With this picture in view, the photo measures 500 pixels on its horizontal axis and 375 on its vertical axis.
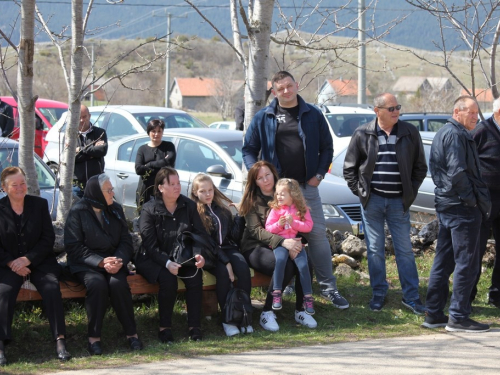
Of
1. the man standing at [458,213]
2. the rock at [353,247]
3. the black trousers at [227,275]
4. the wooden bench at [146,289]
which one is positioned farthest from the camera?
the rock at [353,247]

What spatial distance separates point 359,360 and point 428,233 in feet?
13.2

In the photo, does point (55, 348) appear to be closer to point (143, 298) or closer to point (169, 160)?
point (143, 298)

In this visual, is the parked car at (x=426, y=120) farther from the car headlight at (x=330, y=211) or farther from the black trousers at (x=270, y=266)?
the black trousers at (x=270, y=266)

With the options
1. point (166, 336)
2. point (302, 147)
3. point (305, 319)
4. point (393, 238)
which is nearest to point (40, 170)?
point (302, 147)

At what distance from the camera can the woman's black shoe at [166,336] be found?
6128mm

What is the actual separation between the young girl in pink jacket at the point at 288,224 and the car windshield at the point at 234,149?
10.3 ft

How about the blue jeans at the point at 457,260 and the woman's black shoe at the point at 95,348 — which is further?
the blue jeans at the point at 457,260

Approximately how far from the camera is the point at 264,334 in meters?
6.36

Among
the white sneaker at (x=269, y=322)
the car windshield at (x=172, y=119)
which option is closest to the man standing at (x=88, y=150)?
the white sneaker at (x=269, y=322)

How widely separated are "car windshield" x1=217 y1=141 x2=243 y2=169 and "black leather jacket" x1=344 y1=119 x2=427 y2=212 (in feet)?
10.2

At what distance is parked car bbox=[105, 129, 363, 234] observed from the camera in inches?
374

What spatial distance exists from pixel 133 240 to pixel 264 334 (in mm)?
1531

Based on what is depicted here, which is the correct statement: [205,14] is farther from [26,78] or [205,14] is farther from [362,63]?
[362,63]

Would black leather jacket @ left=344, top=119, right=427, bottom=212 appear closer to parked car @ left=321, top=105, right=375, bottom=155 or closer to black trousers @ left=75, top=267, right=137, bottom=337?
black trousers @ left=75, top=267, right=137, bottom=337
